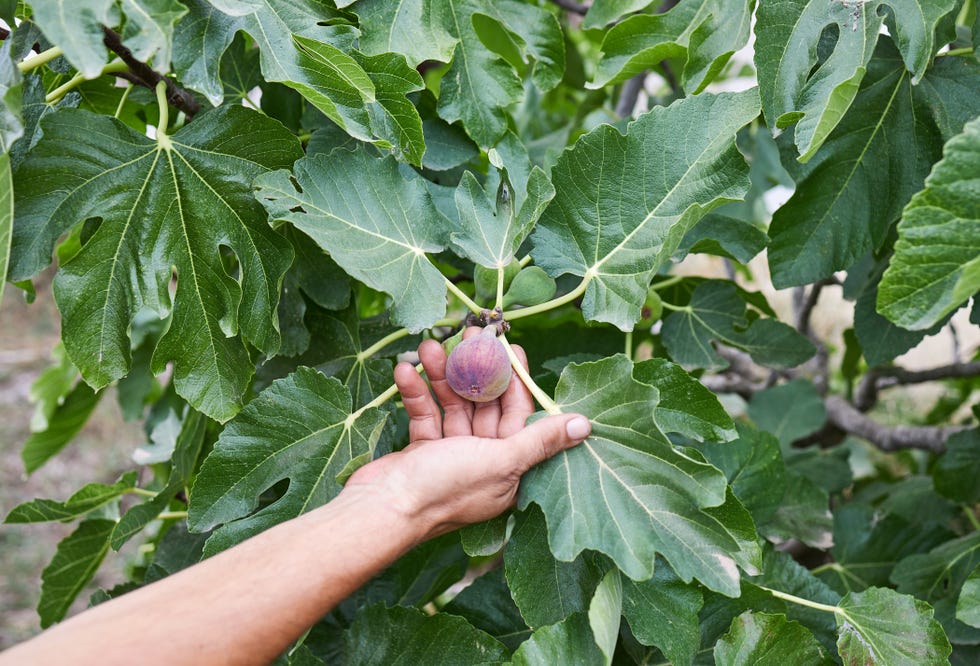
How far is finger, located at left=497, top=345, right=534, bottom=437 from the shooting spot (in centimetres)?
90

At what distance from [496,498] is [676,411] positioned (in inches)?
8.5

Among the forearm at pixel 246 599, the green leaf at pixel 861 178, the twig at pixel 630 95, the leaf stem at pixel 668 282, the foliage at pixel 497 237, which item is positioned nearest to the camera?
the forearm at pixel 246 599

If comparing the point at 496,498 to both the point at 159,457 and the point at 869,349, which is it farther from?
the point at 159,457

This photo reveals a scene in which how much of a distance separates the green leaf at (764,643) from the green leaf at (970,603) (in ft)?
0.54

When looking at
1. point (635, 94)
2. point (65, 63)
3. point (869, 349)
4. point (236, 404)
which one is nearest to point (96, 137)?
point (65, 63)

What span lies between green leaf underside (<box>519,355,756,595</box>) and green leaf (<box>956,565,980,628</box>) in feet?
0.95

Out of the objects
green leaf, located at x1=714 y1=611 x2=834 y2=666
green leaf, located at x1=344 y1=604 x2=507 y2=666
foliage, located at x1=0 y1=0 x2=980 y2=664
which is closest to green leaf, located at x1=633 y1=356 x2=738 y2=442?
foliage, located at x1=0 y1=0 x2=980 y2=664

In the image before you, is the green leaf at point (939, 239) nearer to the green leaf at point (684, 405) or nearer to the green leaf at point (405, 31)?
the green leaf at point (684, 405)

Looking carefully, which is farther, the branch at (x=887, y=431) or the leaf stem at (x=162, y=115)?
the branch at (x=887, y=431)

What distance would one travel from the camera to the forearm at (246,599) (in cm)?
70

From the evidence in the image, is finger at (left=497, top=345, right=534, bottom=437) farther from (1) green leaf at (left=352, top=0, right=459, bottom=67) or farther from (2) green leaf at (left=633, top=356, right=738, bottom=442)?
(1) green leaf at (left=352, top=0, right=459, bottom=67)

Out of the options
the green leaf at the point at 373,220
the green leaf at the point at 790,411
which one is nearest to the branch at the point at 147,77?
the green leaf at the point at 373,220

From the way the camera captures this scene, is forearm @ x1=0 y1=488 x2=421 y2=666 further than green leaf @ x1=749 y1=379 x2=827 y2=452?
No

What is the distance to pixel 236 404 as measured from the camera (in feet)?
3.10
